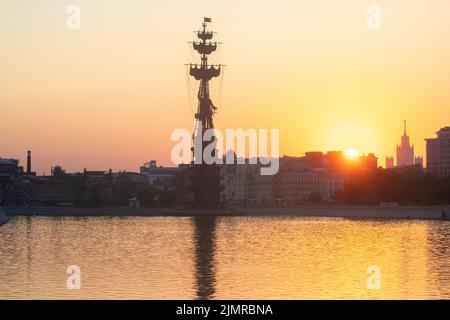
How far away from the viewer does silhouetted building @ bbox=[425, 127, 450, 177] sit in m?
193

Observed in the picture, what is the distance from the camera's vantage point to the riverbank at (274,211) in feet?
310

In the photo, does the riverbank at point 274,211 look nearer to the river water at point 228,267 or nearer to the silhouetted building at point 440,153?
the river water at point 228,267

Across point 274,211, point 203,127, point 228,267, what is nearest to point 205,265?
point 228,267

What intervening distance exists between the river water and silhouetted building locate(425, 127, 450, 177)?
138119 millimetres

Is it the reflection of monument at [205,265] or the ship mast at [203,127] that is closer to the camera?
the reflection of monument at [205,265]

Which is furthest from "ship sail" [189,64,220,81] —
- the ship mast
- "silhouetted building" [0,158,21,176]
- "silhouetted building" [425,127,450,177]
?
"silhouetted building" [425,127,450,177]

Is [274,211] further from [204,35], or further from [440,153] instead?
[440,153]

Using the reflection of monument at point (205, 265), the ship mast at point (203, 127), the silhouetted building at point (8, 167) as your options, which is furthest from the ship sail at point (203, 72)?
the silhouetted building at point (8, 167)

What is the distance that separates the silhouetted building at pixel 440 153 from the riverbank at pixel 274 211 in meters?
81.7

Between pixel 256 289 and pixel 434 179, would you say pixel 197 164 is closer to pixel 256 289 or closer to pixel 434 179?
pixel 434 179

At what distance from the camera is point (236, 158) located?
182 meters

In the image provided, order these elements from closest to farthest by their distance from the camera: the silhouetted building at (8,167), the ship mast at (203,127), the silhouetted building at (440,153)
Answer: the ship mast at (203,127) < the silhouetted building at (8,167) < the silhouetted building at (440,153)

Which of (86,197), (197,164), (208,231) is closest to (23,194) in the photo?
(86,197)

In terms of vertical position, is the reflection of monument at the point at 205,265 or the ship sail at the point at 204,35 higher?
the ship sail at the point at 204,35
